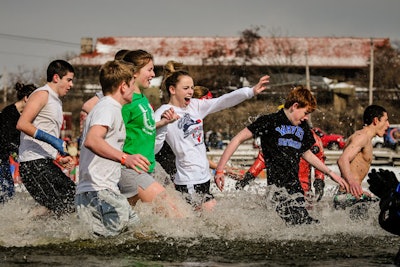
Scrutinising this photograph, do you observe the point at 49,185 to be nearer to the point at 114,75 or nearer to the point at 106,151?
the point at 114,75

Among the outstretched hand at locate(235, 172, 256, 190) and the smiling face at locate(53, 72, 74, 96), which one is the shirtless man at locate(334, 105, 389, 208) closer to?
the outstretched hand at locate(235, 172, 256, 190)

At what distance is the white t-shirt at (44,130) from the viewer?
7.36 metres

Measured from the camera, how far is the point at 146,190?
659 centimetres

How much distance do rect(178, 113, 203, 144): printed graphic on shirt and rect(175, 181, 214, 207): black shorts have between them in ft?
1.49

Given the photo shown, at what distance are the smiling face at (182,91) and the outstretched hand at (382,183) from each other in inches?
123

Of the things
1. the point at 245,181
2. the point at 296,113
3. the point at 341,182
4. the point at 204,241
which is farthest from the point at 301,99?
the point at 245,181

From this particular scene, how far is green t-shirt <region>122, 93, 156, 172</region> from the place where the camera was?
21.6ft

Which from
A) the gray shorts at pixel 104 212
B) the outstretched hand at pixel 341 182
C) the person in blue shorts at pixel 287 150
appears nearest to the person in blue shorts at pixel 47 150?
the gray shorts at pixel 104 212

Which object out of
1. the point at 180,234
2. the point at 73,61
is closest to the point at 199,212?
the point at 180,234

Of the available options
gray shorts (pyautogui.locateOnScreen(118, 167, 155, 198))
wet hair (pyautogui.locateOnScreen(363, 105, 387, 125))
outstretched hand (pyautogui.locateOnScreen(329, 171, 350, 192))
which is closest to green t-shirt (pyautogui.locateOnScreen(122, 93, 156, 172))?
gray shorts (pyautogui.locateOnScreen(118, 167, 155, 198))

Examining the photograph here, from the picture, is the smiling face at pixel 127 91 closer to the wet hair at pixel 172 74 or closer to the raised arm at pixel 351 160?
the wet hair at pixel 172 74

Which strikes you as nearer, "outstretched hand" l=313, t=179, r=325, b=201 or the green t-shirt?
the green t-shirt

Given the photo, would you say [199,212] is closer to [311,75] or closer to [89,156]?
[89,156]

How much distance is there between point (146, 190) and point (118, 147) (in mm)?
670
